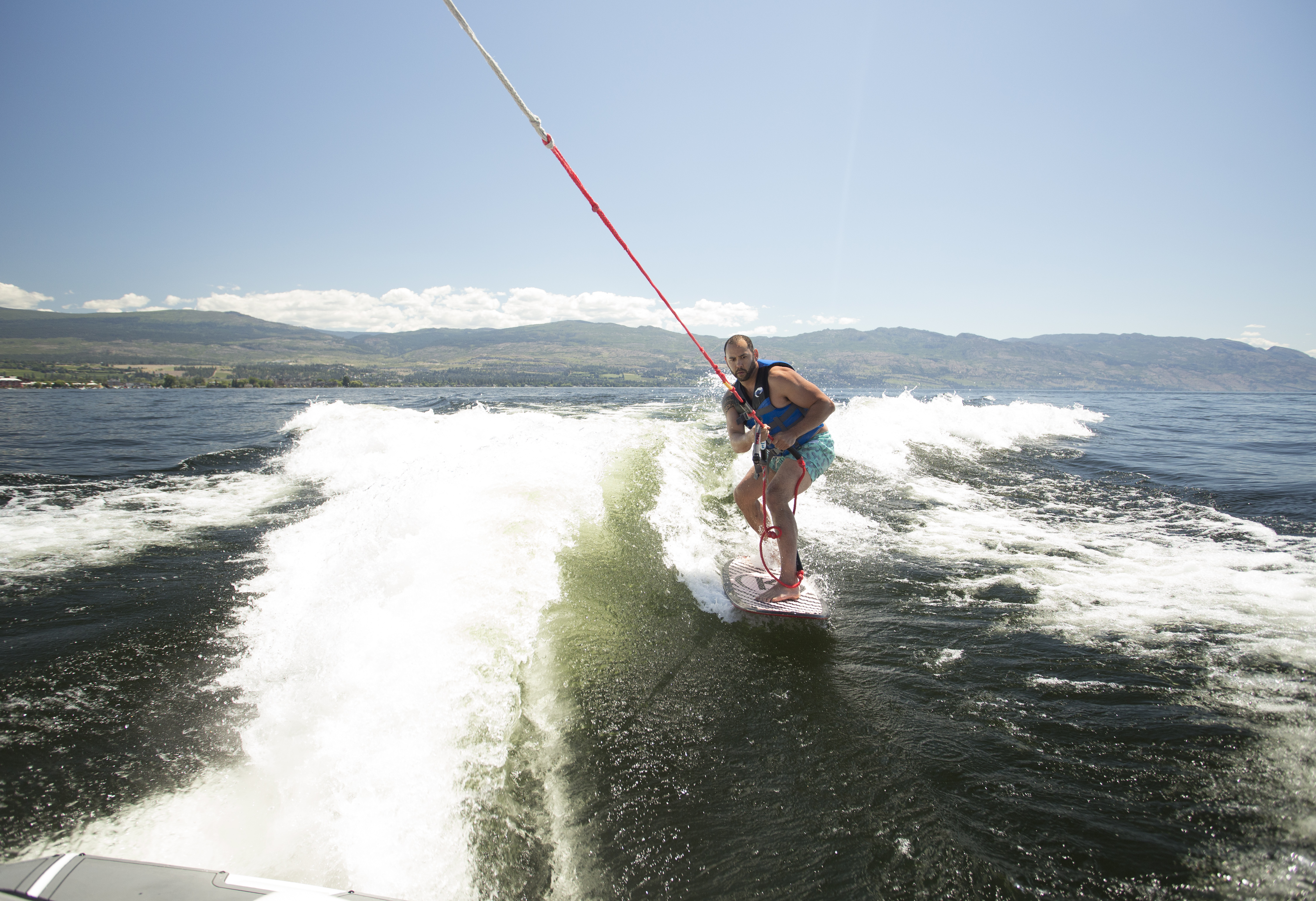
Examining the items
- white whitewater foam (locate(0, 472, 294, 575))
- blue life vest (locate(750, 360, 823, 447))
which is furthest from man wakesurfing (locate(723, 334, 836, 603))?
white whitewater foam (locate(0, 472, 294, 575))

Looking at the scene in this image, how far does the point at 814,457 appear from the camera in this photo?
5.15 meters

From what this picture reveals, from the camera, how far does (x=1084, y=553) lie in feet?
20.9

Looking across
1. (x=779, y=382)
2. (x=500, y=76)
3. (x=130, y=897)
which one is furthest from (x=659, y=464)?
(x=130, y=897)

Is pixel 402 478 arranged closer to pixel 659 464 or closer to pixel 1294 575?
pixel 659 464

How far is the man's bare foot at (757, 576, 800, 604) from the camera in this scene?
491 centimetres

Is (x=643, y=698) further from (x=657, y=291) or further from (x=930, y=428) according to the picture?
(x=930, y=428)

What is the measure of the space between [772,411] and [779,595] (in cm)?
179

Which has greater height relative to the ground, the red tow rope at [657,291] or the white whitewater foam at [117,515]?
the red tow rope at [657,291]

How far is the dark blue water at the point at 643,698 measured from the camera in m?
2.38

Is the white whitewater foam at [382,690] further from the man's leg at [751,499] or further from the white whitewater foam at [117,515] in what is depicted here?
the man's leg at [751,499]

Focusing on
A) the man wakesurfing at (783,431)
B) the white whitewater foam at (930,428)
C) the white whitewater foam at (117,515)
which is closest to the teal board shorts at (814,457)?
the man wakesurfing at (783,431)

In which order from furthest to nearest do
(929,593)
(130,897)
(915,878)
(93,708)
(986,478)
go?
(986,478) → (929,593) → (93,708) → (915,878) → (130,897)

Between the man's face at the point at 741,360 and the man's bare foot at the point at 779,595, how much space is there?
6.84ft

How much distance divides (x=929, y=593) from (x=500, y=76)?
238 inches
